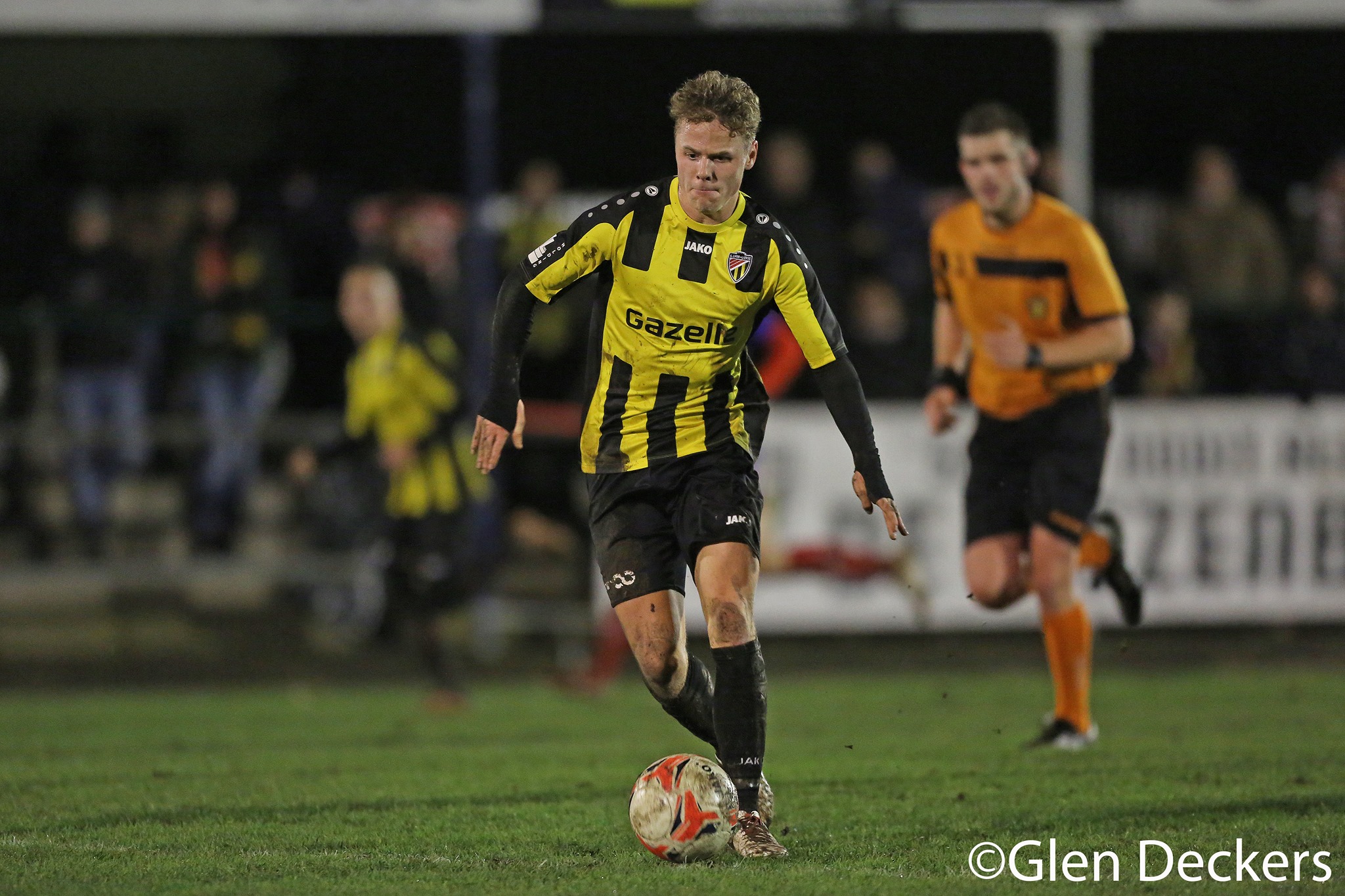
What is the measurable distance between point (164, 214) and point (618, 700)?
19.2 feet

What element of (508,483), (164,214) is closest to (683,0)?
(508,483)

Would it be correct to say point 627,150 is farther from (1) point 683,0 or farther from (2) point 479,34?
(1) point 683,0

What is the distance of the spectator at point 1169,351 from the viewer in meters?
13.3

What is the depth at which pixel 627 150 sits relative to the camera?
750 inches

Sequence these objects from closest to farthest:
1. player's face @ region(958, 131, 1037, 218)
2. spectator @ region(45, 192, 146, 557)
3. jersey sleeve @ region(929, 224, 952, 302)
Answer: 1. player's face @ region(958, 131, 1037, 218)
2. jersey sleeve @ region(929, 224, 952, 302)
3. spectator @ region(45, 192, 146, 557)

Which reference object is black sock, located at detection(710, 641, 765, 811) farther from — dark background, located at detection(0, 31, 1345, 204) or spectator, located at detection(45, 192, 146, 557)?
dark background, located at detection(0, 31, 1345, 204)

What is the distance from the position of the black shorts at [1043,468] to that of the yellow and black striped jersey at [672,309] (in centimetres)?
247

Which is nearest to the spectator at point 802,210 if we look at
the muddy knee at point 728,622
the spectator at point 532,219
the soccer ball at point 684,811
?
the spectator at point 532,219

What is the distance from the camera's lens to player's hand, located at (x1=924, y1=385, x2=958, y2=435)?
8156mm

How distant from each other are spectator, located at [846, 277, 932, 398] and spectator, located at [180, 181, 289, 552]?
4218 millimetres

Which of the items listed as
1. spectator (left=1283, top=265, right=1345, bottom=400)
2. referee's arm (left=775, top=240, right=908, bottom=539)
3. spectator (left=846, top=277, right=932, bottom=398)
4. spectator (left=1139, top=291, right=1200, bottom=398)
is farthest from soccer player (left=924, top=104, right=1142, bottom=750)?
spectator (left=1283, top=265, right=1345, bottom=400)

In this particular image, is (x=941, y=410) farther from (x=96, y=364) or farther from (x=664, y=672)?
(x=96, y=364)

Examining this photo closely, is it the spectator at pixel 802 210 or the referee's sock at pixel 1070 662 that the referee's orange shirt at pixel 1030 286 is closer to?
the referee's sock at pixel 1070 662

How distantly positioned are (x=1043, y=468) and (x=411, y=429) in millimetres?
4308
